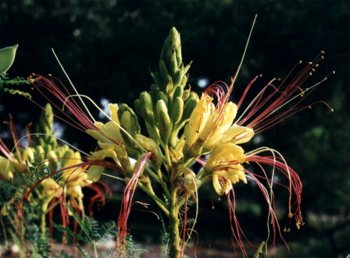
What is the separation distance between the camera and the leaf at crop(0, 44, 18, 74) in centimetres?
134

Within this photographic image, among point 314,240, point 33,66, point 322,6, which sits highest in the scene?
point 322,6

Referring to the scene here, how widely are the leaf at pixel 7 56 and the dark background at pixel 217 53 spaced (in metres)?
6.99

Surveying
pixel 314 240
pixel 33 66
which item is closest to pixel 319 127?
pixel 314 240

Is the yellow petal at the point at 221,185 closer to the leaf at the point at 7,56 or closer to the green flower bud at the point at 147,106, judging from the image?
the green flower bud at the point at 147,106

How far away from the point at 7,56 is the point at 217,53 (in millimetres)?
8402

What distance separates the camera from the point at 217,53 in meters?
9.64

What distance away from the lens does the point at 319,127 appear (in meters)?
10.1

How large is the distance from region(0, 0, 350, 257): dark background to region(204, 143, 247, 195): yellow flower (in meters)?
6.94

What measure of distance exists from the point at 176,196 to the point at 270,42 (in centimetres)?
847

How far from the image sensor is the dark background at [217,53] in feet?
30.0

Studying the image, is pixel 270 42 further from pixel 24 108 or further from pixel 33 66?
pixel 24 108

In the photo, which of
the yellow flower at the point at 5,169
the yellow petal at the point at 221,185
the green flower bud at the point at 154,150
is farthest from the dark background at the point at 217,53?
the green flower bud at the point at 154,150

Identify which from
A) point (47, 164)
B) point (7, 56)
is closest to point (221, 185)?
point (7, 56)

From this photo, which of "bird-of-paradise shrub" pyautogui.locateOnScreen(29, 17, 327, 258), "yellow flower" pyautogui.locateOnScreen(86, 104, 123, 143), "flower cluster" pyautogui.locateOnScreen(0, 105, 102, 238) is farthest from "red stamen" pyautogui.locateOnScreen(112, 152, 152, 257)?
"flower cluster" pyautogui.locateOnScreen(0, 105, 102, 238)
